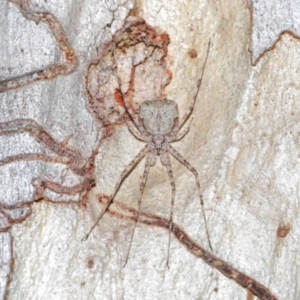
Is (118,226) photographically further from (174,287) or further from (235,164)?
(235,164)

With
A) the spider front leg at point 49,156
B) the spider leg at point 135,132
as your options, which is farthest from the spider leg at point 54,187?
the spider leg at point 135,132

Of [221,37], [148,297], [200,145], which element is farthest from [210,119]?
[148,297]

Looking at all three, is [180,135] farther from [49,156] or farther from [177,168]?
[49,156]

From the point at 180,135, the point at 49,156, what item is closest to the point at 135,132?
the point at 180,135

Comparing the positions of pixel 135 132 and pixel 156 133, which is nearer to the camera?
pixel 135 132

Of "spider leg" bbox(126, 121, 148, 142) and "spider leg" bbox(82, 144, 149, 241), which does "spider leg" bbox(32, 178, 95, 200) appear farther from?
"spider leg" bbox(126, 121, 148, 142)

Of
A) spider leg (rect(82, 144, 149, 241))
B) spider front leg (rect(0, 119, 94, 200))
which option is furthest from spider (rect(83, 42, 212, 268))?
spider front leg (rect(0, 119, 94, 200))
